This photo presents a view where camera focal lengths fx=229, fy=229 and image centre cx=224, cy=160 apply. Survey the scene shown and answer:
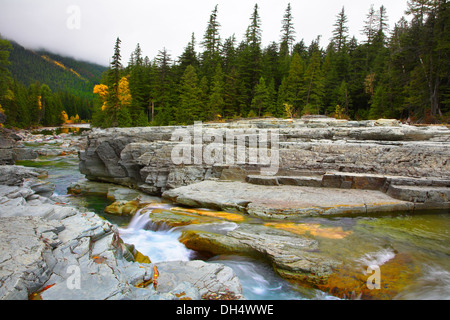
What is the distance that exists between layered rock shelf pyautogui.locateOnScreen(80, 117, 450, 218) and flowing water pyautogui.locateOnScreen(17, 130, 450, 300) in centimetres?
68

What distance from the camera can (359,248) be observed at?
5805 mm

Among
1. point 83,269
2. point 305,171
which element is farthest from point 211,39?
point 83,269

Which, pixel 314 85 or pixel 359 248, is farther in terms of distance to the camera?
pixel 314 85

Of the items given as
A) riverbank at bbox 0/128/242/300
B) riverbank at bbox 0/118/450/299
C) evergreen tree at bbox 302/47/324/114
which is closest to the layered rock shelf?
riverbank at bbox 0/118/450/299

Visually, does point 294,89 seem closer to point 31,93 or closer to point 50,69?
point 50,69

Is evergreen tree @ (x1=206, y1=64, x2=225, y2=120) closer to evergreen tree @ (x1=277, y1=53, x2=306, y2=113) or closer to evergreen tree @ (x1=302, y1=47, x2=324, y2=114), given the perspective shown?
evergreen tree @ (x1=277, y1=53, x2=306, y2=113)

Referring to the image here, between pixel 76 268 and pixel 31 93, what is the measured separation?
84796 millimetres

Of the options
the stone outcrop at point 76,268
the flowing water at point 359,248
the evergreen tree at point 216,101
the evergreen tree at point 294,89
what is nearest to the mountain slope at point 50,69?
the stone outcrop at point 76,268

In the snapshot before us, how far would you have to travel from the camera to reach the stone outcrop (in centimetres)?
347

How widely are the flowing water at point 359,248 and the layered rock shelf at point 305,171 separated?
0.68 meters

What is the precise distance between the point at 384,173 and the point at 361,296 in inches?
286

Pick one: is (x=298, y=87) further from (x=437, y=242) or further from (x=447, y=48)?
(x=437, y=242)

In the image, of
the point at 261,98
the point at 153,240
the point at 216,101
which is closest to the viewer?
the point at 153,240
